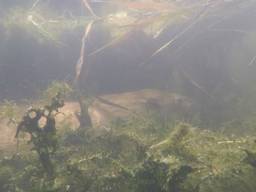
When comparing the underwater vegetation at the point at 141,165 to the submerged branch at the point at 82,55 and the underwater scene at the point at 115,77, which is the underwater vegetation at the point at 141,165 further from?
the submerged branch at the point at 82,55

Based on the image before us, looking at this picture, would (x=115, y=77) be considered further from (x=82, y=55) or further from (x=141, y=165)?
(x=141, y=165)

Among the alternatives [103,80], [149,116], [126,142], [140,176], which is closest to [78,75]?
[103,80]

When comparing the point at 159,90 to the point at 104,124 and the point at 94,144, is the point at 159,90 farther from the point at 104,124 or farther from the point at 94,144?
the point at 94,144

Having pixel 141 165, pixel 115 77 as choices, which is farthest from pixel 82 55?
pixel 141 165

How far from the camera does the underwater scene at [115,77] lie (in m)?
4.62

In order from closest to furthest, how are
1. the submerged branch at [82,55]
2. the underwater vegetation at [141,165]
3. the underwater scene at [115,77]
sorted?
the underwater vegetation at [141,165] → the underwater scene at [115,77] → the submerged branch at [82,55]

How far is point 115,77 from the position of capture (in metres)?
8.35

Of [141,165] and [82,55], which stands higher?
[82,55]

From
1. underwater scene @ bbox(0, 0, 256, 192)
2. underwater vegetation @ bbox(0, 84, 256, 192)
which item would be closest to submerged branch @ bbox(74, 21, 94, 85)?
underwater scene @ bbox(0, 0, 256, 192)

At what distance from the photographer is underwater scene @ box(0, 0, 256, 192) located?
4617 mm

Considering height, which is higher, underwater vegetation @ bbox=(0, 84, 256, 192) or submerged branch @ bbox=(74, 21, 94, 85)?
submerged branch @ bbox=(74, 21, 94, 85)

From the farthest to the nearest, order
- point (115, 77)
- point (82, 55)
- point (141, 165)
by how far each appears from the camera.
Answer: point (115, 77) < point (82, 55) < point (141, 165)

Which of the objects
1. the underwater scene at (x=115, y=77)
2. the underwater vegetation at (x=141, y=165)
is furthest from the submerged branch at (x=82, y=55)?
the underwater vegetation at (x=141, y=165)

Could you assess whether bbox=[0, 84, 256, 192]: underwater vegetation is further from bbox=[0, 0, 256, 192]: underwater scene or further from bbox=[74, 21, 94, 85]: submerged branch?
bbox=[74, 21, 94, 85]: submerged branch
